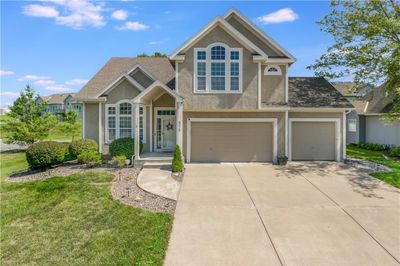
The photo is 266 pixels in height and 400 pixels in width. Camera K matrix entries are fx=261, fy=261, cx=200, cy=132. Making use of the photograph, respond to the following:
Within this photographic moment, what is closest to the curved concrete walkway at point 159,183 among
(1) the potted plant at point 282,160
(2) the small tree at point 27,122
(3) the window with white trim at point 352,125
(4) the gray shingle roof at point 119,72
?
(1) the potted plant at point 282,160

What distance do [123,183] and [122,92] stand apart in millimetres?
7081

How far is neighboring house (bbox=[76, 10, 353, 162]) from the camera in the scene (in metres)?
14.4

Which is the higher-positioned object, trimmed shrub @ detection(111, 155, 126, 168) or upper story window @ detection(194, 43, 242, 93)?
upper story window @ detection(194, 43, 242, 93)

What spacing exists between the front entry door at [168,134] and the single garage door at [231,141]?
6.55 ft

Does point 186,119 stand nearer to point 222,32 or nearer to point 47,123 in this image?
point 222,32

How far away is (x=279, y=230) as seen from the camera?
686cm

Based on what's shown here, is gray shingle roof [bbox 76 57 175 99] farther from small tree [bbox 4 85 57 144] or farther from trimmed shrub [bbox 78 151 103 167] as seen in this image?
small tree [bbox 4 85 57 144]

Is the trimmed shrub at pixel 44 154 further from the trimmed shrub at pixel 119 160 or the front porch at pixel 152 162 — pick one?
the front porch at pixel 152 162

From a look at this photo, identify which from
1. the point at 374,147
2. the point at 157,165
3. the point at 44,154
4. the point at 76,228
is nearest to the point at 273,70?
the point at 157,165

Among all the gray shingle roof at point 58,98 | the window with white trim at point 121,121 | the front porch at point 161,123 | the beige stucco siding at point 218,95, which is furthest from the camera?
the gray shingle roof at point 58,98

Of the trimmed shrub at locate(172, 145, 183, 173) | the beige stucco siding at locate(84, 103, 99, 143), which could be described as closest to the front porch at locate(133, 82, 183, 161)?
the beige stucco siding at locate(84, 103, 99, 143)

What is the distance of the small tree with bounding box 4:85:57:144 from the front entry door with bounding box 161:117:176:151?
12114 mm

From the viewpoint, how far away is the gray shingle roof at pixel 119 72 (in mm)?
17531

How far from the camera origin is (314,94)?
664 inches
